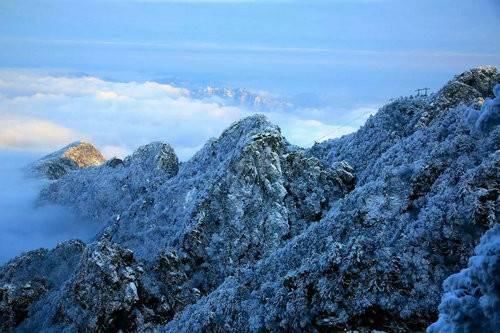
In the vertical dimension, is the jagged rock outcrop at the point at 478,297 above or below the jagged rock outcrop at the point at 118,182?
below

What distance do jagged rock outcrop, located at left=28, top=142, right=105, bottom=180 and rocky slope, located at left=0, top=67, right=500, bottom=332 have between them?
81626 mm

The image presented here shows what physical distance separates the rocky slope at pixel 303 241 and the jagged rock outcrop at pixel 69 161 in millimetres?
81626

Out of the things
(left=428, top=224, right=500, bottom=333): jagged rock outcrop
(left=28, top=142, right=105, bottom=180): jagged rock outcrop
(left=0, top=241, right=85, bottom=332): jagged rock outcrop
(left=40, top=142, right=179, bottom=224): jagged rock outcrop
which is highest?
(left=28, top=142, right=105, bottom=180): jagged rock outcrop

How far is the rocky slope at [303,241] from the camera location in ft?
82.3

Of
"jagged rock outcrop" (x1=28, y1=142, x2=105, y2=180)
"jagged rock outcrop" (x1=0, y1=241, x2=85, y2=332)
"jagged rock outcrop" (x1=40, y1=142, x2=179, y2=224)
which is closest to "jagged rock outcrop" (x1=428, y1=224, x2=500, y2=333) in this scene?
"jagged rock outcrop" (x1=0, y1=241, x2=85, y2=332)

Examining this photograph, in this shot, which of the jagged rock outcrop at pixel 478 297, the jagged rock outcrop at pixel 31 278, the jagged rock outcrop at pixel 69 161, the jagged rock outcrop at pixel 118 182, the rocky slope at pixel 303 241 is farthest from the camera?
the jagged rock outcrop at pixel 69 161

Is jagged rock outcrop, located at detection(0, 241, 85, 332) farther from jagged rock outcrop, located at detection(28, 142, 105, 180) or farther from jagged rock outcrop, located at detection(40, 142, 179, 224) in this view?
jagged rock outcrop, located at detection(28, 142, 105, 180)

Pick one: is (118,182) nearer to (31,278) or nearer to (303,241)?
(31,278)

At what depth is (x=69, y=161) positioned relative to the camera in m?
165

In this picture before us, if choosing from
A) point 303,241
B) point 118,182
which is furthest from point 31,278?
point 118,182

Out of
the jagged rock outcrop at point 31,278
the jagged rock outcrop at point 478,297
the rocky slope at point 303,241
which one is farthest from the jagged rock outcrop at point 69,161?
the jagged rock outcrop at point 478,297

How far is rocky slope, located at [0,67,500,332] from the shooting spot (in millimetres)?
25078

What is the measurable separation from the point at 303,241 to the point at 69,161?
145904 mm

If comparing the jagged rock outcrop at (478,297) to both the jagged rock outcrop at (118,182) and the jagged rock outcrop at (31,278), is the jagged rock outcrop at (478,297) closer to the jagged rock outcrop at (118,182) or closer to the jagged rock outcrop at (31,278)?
the jagged rock outcrop at (31,278)
